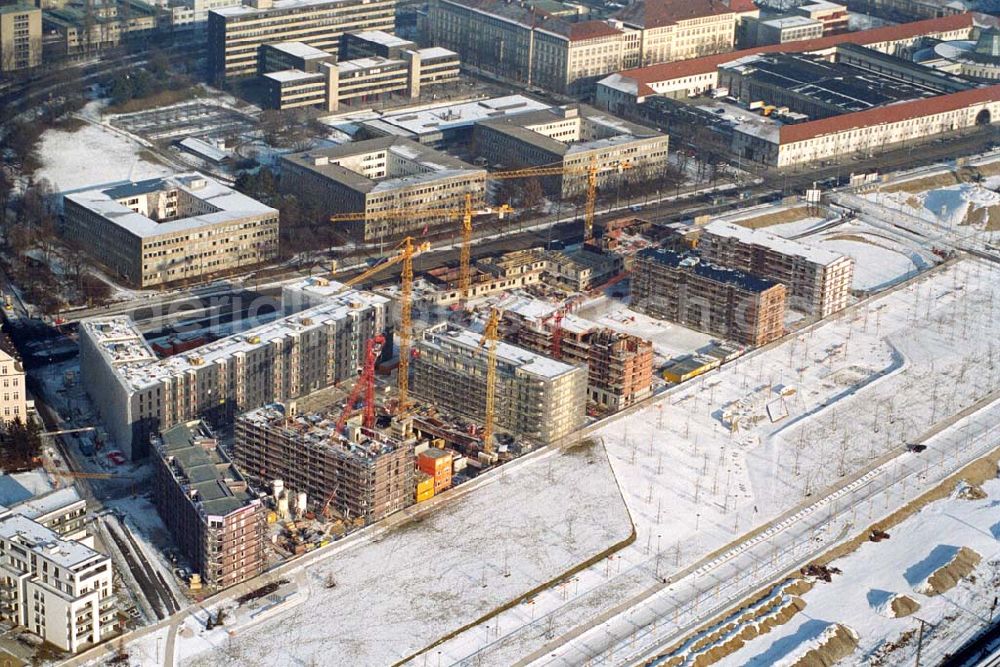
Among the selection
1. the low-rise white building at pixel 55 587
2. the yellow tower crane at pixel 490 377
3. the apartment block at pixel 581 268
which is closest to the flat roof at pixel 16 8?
the apartment block at pixel 581 268

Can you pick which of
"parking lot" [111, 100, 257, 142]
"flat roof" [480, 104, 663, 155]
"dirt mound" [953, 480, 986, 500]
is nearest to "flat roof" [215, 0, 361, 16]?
"parking lot" [111, 100, 257, 142]

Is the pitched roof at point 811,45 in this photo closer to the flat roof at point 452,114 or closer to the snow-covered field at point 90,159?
the flat roof at point 452,114

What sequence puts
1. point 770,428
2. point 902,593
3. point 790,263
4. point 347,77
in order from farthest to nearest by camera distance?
point 347,77
point 790,263
point 770,428
point 902,593

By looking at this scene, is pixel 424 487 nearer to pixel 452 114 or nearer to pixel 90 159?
pixel 90 159

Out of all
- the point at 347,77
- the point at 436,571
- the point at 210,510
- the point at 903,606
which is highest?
the point at 347,77

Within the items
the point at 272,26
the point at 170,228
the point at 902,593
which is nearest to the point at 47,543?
the point at 902,593

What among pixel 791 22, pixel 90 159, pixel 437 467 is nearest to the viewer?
pixel 437 467
